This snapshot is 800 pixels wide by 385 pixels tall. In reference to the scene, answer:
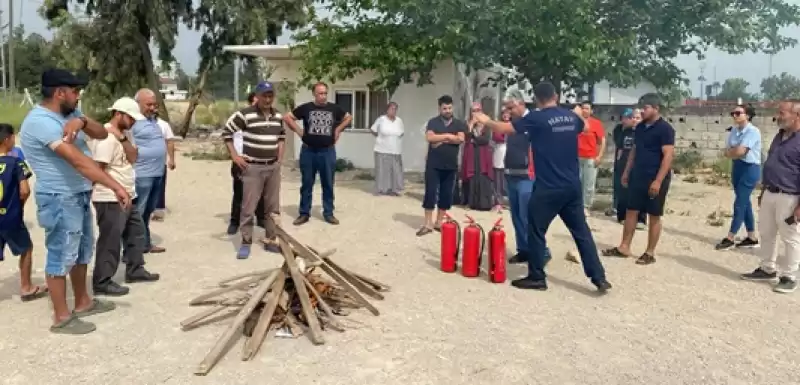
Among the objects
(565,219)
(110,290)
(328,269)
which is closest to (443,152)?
(565,219)

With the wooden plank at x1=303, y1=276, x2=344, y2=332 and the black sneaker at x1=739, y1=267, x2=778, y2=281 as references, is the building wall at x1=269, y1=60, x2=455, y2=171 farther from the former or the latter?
the wooden plank at x1=303, y1=276, x2=344, y2=332

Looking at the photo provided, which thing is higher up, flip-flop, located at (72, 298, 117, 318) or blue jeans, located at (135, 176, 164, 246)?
blue jeans, located at (135, 176, 164, 246)

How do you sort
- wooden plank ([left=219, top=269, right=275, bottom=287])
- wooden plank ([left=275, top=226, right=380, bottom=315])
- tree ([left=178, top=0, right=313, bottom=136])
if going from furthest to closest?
tree ([left=178, top=0, right=313, bottom=136]), wooden plank ([left=219, top=269, right=275, bottom=287]), wooden plank ([left=275, top=226, right=380, bottom=315])

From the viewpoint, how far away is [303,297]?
512 centimetres

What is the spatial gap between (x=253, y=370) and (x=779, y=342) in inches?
146

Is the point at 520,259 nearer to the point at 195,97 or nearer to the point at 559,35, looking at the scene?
the point at 559,35

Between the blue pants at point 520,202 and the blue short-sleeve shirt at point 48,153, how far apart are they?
159 inches

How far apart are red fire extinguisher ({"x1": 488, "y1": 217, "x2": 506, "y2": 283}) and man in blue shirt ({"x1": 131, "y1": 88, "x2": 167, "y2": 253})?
3388mm

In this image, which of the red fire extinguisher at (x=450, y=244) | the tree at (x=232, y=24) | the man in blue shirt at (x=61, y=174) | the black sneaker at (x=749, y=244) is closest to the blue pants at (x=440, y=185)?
the red fire extinguisher at (x=450, y=244)

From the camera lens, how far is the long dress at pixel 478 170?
10.8m

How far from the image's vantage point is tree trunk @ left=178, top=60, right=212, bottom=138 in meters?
24.2

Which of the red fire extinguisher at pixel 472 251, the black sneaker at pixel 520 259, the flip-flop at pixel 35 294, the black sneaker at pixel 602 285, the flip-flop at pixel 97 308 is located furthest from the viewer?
the black sneaker at pixel 520 259

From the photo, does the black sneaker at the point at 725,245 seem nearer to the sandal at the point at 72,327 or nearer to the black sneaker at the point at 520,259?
the black sneaker at the point at 520,259

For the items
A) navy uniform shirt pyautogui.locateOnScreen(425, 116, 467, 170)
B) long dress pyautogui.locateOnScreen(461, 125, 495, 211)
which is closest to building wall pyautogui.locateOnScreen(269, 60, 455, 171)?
long dress pyautogui.locateOnScreen(461, 125, 495, 211)
